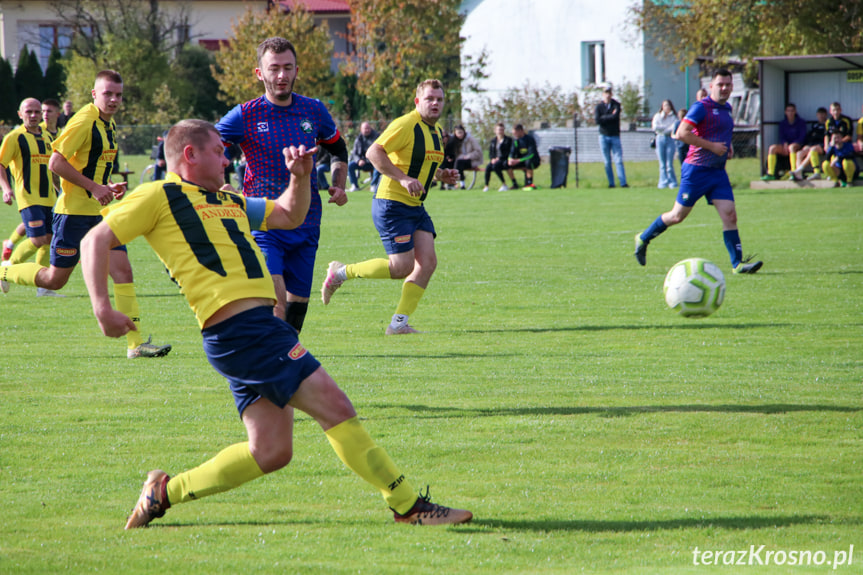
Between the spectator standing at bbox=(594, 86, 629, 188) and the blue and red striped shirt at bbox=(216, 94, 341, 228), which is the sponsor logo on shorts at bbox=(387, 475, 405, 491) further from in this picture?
the spectator standing at bbox=(594, 86, 629, 188)

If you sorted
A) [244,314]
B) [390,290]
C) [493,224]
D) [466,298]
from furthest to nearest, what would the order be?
1. [493,224]
2. [390,290]
3. [466,298]
4. [244,314]

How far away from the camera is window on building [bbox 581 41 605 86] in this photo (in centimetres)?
4553

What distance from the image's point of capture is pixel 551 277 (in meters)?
12.1

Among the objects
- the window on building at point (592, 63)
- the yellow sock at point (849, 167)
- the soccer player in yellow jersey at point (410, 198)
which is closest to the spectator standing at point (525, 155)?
the yellow sock at point (849, 167)

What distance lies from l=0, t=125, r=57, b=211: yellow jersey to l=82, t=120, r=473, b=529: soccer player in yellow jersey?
764 centimetres

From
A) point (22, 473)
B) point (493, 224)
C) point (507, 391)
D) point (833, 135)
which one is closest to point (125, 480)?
point (22, 473)

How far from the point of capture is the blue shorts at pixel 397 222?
8680mm

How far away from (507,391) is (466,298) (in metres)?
4.20

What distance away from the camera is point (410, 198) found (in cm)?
862

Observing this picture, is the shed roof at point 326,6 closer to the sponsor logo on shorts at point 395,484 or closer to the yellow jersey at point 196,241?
the yellow jersey at point 196,241

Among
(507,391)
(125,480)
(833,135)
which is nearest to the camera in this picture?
(125,480)

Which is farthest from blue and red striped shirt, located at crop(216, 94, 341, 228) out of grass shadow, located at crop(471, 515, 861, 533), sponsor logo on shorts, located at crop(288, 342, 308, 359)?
grass shadow, located at crop(471, 515, 861, 533)

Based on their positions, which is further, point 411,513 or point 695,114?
point 695,114

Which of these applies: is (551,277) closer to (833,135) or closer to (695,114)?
(695,114)
